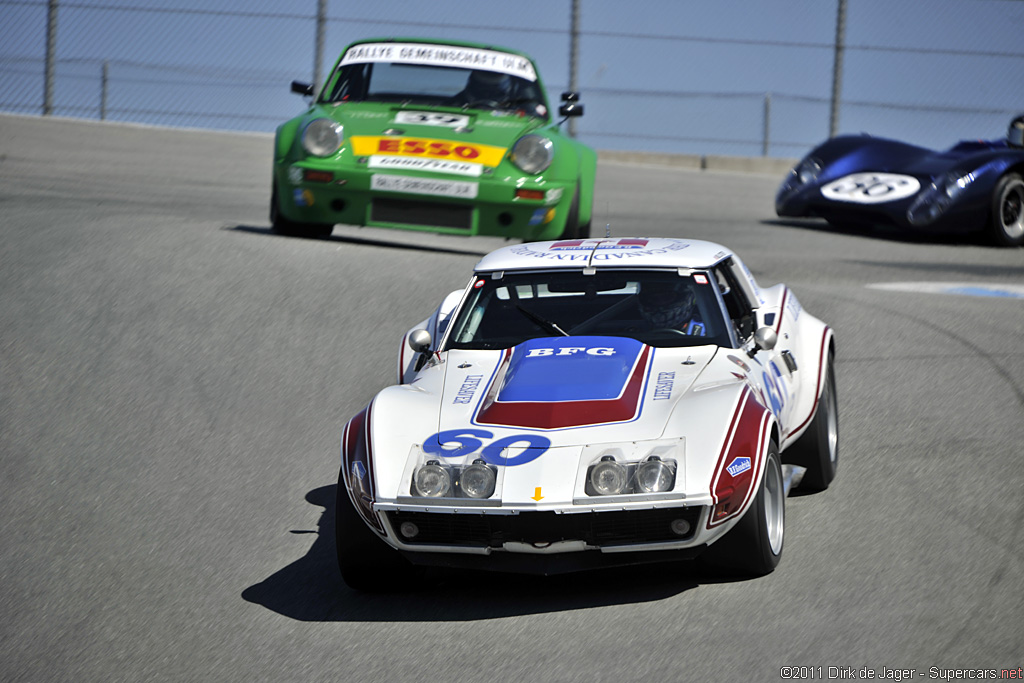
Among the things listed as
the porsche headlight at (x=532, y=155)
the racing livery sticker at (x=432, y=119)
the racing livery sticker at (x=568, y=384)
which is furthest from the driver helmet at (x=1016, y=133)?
the racing livery sticker at (x=568, y=384)

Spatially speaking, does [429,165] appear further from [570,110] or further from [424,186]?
[570,110]

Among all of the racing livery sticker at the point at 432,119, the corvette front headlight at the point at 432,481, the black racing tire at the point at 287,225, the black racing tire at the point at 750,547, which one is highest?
the racing livery sticker at the point at 432,119

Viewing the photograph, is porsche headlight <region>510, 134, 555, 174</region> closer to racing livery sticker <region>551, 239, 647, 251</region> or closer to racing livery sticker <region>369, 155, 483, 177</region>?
racing livery sticker <region>369, 155, 483, 177</region>

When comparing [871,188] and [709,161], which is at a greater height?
[871,188]

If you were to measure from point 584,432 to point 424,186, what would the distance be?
4.71 meters

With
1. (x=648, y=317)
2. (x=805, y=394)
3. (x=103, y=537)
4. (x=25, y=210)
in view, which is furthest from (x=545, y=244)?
(x=25, y=210)

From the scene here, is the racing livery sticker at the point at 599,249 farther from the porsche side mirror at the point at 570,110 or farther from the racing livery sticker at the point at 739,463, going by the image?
the porsche side mirror at the point at 570,110

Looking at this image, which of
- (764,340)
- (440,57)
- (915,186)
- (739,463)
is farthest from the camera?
(915,186)

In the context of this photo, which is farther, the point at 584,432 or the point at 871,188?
the point at 871,188

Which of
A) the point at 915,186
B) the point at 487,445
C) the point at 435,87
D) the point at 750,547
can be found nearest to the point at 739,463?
the point at 750,547

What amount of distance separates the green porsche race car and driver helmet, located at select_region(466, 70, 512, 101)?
0.03 metres

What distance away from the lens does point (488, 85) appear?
9945 mm

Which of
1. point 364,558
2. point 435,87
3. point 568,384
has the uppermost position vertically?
point 435,87

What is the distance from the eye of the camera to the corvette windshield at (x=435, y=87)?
9.79 metres
